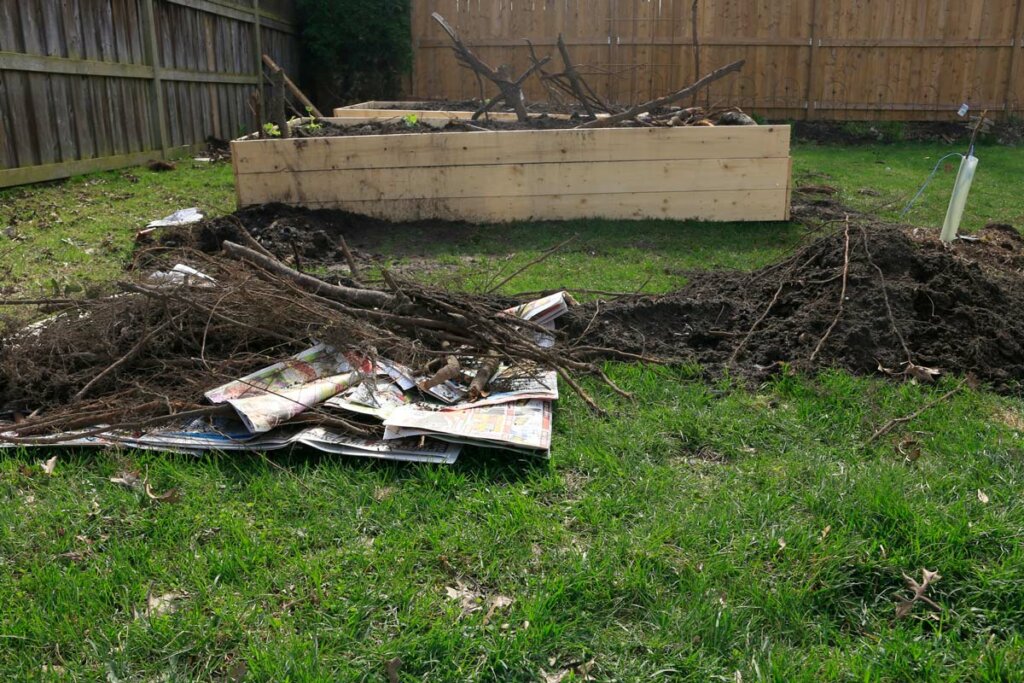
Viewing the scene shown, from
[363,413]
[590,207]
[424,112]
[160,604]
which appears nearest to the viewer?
[160,604]

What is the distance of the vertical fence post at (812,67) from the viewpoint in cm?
1371

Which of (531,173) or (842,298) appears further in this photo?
(531,173)

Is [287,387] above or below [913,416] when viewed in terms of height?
above

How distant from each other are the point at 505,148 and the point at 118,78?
530 cm

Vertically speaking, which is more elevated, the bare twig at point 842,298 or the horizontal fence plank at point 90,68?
the horizontal fence plank at point 90,68

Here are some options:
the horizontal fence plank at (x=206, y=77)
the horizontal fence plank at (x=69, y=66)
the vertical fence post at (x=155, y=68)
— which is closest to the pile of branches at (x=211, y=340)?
the horizontal fence plank at (x=69, y=66)

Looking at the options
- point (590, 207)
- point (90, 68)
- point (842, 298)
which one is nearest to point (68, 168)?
point (90, 68)

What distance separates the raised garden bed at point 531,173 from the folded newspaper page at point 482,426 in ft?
13.3

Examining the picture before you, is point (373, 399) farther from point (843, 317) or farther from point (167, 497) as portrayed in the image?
point (843, 317)

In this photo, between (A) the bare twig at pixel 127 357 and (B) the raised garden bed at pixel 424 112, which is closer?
(A) the bare twig at pixel 127 357

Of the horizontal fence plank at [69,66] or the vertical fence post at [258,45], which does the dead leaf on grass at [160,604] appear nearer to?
the horizontal fence plank at [69,66]

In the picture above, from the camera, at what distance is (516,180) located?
272 inches

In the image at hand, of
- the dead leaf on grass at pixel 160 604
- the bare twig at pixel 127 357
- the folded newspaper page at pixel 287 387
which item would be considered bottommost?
the dead leaf on grass at pixel 160 604

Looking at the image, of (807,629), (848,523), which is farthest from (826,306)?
(807,629)
